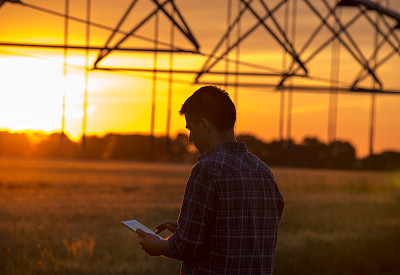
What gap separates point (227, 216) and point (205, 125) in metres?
0.49

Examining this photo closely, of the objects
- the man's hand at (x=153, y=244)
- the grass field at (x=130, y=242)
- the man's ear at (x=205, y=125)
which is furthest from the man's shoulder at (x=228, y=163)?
the grass field at (x=130, y=242)

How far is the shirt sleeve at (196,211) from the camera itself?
311cm

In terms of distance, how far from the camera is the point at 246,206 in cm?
322

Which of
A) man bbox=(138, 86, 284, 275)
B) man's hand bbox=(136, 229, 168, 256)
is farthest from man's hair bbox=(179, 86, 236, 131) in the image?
man's hand bbox=(136, 229, 168, 256)

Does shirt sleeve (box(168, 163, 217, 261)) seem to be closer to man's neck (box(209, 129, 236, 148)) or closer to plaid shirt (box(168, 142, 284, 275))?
plaid shirt (box(168, 142, 284, 275))

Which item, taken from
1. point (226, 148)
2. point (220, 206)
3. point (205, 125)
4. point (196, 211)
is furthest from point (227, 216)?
point (205, 125)

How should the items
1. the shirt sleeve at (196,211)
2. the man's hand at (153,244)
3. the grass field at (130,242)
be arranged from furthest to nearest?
1. the grass field at (130,242)
2. the man's hand at (153,244)
3. the shirt sleeve at (196,211)

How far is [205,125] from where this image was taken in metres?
3.30

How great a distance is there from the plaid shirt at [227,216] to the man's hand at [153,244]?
7 centimetres

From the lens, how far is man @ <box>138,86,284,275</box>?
3.13m

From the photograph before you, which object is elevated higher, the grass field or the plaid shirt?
the plaid shirt

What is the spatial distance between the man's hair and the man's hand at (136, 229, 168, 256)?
66cm

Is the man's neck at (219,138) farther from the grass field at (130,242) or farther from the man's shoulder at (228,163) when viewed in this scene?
the grass field at (130,242)

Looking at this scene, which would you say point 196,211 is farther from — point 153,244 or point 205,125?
point 205,125
